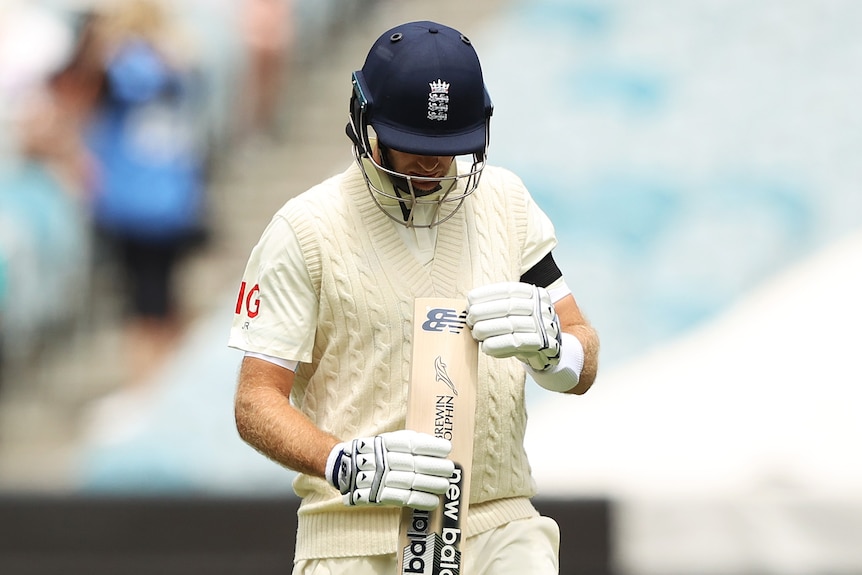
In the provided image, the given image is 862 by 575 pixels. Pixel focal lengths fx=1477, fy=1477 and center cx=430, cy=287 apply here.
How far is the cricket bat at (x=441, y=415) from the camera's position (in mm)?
A: 2182

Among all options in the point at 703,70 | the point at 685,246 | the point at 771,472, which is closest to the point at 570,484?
the point at 771,472

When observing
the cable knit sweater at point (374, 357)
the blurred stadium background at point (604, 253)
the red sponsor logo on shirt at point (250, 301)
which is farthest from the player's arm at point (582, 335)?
the blurred stadium background at point (604, 253)

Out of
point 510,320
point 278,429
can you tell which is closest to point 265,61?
→ point 278,429

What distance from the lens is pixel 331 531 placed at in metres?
2.33

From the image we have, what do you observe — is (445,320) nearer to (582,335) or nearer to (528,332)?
(528,332)

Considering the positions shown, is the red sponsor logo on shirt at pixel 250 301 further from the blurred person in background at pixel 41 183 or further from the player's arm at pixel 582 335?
the blurred person in background at pixel 41 183

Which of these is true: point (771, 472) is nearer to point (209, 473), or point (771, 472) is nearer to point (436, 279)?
point (209, 473)

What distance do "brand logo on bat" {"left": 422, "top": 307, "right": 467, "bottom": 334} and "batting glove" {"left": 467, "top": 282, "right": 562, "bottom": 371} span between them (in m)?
A: 0.03

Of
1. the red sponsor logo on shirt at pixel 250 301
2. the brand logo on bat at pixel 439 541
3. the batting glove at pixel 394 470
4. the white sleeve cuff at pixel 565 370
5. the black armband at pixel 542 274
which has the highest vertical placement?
the black armband at pixel 542 274

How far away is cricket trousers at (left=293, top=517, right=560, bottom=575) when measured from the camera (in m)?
2.30

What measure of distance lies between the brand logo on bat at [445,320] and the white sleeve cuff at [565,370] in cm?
16

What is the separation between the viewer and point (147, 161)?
5.77 m

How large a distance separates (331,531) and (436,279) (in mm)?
432

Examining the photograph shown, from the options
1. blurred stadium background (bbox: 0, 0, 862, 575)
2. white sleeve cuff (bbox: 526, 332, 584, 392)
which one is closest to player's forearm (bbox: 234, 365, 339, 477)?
white sleeve cuff (bbox: 526, 332, 584, 392)
